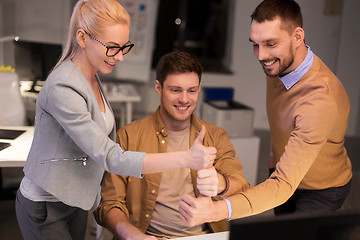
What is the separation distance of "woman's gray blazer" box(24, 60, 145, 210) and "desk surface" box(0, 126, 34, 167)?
32.7 inches

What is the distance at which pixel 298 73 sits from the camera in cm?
154

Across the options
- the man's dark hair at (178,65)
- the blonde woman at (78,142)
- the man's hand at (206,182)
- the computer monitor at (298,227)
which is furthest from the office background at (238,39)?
the computer monitor at (298,227)

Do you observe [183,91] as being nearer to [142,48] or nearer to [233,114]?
[233,114]

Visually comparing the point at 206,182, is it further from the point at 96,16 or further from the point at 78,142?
the point at 96,16

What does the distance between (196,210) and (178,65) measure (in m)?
0.71

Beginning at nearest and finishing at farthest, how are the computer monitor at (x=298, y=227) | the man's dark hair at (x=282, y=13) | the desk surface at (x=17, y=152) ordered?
the computer monitor at (x=298, y=227) → the man's dark hair at (x=282, y=13) → the desk surface at (x=17, y=152)

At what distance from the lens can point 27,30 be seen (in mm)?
5609

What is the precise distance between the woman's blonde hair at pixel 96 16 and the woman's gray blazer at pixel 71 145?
13cm

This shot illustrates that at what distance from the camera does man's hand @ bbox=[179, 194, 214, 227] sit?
1.31 m

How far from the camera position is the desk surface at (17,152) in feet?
6.81

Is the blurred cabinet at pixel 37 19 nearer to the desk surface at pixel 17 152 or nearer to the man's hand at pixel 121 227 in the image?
the desk surface at pixel 17 152

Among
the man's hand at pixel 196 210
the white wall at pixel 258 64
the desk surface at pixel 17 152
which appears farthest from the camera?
the white wall at pixel 258 64

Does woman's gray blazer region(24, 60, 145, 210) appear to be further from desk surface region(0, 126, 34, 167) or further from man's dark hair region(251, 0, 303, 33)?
desk surface region(0, 126, 34, 167)

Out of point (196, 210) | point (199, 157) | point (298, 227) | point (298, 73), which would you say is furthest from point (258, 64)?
point (298, 227)
